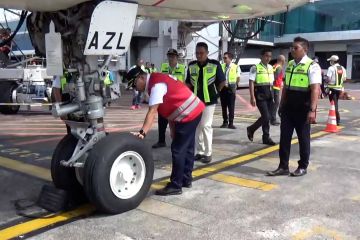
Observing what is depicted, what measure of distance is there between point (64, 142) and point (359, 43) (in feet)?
129

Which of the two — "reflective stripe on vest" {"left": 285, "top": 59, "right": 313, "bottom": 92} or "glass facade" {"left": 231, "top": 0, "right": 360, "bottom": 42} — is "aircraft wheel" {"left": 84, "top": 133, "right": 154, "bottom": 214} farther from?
"glass facade" {"left": 231, "top": 0, "right": 360, "bottom": 42}

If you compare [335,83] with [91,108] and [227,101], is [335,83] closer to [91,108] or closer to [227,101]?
[227,101]

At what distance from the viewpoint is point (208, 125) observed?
663 cm

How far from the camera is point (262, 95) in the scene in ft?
27.2

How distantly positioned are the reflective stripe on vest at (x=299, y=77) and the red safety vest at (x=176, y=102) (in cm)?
146

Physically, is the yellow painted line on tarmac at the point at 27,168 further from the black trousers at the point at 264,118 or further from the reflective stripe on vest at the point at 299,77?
the black trousers at the point at 264,118

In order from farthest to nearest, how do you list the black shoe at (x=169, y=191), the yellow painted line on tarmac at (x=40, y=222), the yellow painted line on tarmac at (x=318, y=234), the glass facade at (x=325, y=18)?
the glass facade at (x=325, y=18) → the black shoe at (x=169, y=191) → the yellow painted line on tarmac at (x=40, y=222) → the yellow painted line on tarmac at (x=318, y=234)

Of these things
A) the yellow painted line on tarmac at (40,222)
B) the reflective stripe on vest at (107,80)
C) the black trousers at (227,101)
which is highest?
the reflective stripe on vest at (107,80)

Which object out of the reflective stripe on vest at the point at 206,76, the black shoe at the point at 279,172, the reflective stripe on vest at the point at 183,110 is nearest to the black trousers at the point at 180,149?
the reflective stripe on vest at the point at 183,110

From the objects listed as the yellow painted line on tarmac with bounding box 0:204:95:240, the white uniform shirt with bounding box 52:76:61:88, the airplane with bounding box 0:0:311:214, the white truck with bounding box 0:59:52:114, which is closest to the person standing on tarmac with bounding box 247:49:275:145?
the white uniform shirt with bounding box 52:76:61:88

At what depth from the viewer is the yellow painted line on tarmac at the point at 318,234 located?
391 centimetres

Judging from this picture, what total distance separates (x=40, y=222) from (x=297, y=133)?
11.3ft

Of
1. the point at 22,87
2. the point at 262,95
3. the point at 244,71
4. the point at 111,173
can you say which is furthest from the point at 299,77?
the point at 244,71

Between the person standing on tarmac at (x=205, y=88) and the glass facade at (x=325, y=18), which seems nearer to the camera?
the person standing on tarmac at (x=205, y=88)
